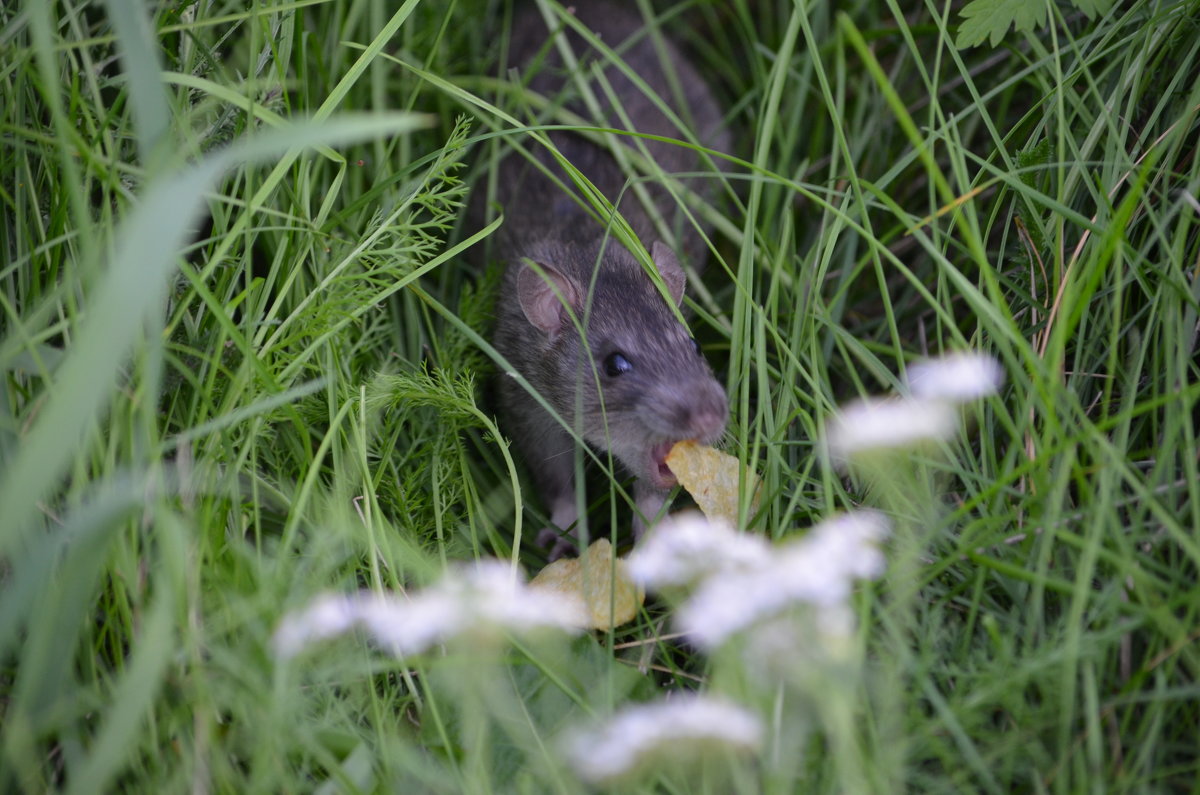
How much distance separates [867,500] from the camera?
3.08 meters

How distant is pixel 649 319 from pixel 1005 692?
196 cm

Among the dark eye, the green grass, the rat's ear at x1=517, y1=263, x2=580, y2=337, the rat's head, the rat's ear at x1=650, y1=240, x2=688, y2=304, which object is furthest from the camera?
the rat's ear at x1=650, y1=240, x2=688, y2=304

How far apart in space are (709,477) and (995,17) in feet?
5.98

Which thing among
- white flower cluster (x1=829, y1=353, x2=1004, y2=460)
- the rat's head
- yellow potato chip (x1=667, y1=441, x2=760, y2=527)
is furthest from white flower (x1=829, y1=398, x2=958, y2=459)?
the rat's head

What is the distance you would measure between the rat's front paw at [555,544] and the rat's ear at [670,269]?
1.08 m

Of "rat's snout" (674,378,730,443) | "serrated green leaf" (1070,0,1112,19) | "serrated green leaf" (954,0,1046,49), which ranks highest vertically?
→ "serrated green leaf" (954,0,1046,49)

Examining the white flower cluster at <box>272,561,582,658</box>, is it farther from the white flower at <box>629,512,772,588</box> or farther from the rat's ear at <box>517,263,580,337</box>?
the rat's ear at <box>517,263,580,337</box>

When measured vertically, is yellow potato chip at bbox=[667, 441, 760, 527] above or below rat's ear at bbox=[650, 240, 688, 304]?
below

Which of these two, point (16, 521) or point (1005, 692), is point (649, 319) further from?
point (16, 521)

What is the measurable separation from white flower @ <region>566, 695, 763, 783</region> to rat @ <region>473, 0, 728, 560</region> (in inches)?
50.6

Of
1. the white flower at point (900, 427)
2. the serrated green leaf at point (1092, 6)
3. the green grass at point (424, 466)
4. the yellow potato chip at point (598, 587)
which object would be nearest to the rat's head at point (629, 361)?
the green grass at point (424, 466)

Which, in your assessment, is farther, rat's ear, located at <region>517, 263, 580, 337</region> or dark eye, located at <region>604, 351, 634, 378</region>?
rat's ear, located at <region>517, 263, 580, 337</region>

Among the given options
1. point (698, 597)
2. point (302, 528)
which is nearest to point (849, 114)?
point (302, 528)

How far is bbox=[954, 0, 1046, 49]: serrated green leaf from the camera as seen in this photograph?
326 cm
